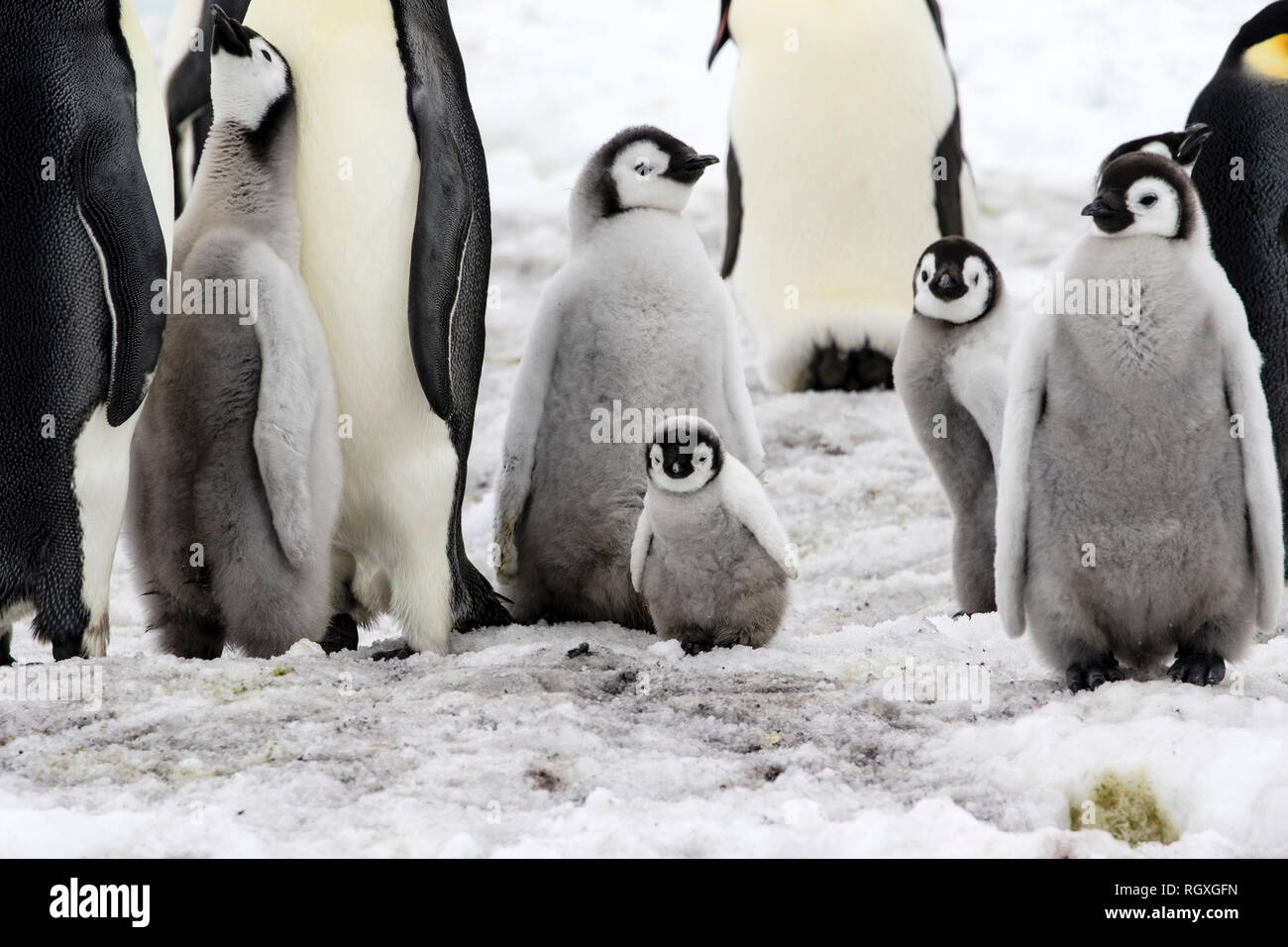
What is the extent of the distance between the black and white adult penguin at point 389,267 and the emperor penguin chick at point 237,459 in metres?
0.17

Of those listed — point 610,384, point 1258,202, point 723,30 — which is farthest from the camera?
point 723,30

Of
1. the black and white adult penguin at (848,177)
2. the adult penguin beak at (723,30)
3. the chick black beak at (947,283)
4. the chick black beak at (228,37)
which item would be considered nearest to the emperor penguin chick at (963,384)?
the chick black beak at (947,283)

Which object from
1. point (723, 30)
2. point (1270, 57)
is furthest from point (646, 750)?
point (723, 30)

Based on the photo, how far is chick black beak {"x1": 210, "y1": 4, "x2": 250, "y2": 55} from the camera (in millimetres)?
3035

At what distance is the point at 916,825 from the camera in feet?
6.57

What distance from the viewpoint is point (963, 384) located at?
146 inches

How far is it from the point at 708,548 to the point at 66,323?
133 cm

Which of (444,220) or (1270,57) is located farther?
(1270,57)

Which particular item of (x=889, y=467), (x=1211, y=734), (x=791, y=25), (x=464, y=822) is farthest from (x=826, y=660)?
(x=791, y=25)

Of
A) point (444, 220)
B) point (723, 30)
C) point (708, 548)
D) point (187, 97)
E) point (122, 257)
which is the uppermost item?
point (723, 30)

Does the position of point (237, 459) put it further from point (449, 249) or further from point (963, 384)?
point (963, 384)

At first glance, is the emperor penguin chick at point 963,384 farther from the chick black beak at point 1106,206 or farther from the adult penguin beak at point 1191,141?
the chick black beak at point 1106,206

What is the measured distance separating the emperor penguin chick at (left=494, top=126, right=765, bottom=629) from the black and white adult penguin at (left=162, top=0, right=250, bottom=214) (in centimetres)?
283

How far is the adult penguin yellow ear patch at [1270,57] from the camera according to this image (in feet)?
13.8
